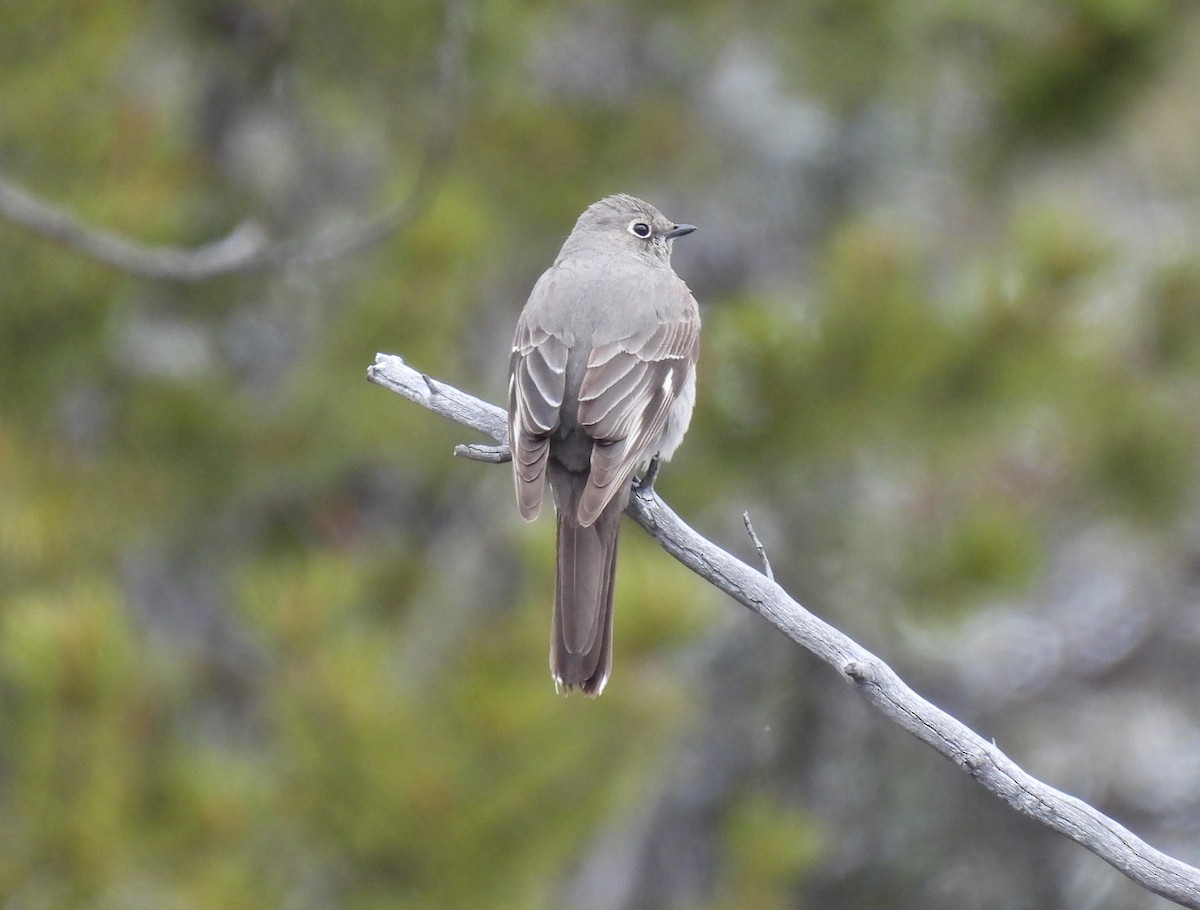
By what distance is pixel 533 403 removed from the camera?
4504 millimetres

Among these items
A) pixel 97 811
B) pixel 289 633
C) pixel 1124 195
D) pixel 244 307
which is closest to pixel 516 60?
pixel 244 307

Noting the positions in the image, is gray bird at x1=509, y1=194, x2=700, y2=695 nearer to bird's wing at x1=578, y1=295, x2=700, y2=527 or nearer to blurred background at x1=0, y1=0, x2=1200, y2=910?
bird's wing at x1=578, y1=295, x2=700, y2=527

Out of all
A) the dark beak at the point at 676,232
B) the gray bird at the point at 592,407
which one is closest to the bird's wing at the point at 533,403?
the gray bird at the point at 592,407

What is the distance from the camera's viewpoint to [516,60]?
7.09 m

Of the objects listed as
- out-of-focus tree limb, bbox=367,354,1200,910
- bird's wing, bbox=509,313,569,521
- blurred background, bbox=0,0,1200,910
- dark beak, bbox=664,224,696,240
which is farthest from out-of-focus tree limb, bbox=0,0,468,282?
out-of-focus tree limb, bbox=367,354,1200,910

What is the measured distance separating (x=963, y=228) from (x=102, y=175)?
5.20 meters

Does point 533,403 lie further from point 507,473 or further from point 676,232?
point 507,473

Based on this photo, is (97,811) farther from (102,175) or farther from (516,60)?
(516,60)

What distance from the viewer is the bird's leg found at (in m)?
4.33

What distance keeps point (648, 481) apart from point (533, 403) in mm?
376

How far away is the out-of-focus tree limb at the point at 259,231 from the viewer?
5246 mm

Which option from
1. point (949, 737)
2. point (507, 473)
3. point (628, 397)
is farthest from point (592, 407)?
point (507, 473)

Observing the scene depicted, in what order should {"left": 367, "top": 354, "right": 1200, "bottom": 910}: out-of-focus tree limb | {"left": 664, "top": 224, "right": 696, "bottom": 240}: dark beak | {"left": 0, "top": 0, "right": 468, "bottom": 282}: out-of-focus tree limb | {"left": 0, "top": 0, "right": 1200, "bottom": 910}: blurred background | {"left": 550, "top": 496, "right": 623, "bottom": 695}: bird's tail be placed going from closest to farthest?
{"left": 367, "top": 354, "right": 1200, "bottom": 910}: out-of-focus tree limb, {"left": 550, "top": 496, "right": 623, "bottom": 695}: bird's tail, {"left": 0, "top": 0, "right": 1200, "bottom": 910}: blurred background, {"left": 0, "top": 0, "right": 468, "bottom": 282}: out-of-focus tree limb, {"left": 664, "top": 224, "right": 696, "bottom": 240}: dark beak

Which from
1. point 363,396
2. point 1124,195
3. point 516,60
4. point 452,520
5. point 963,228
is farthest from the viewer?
point 1124,195
